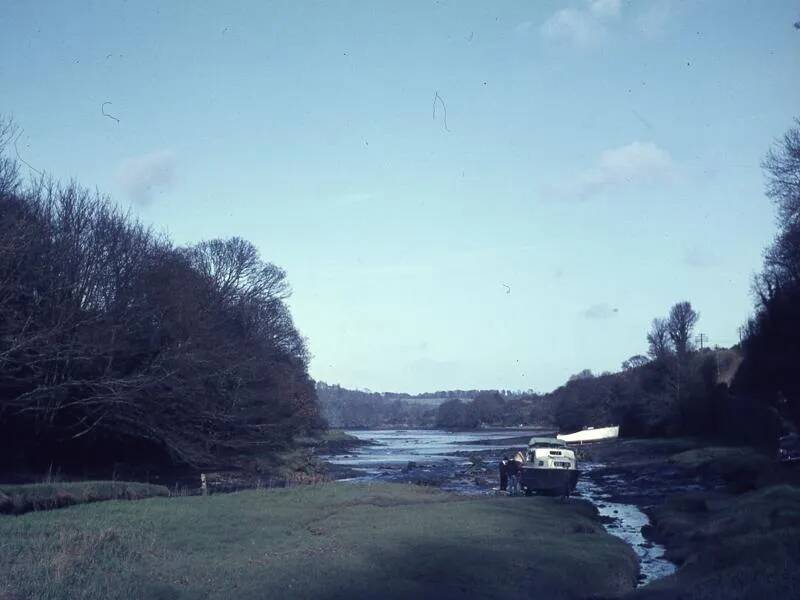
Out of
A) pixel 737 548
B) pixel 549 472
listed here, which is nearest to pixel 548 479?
pixel 549 472

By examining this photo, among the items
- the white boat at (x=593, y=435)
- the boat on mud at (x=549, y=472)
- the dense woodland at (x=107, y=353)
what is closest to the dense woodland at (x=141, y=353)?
the dense woodland at (x=107, y=353)

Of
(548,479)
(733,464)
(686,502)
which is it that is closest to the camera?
(686,502)

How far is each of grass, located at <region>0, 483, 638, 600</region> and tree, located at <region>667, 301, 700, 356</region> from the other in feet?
262

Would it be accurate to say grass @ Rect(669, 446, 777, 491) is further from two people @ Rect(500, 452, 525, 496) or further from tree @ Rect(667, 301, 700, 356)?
tree @ Rect(667, 301, 700, 356)

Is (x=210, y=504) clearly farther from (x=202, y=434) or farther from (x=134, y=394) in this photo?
(x=202, y=434)

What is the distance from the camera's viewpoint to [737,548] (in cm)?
2062

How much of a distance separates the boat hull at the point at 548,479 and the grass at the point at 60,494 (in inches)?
664

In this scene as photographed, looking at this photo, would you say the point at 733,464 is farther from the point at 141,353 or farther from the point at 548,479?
the point at 141,353

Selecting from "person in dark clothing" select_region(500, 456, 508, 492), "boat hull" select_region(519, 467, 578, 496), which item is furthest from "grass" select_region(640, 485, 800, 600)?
"person in dark clothing" select_region(500, 456, 508, 492)

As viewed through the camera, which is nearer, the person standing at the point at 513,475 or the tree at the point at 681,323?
the person standing at the point at 513,475

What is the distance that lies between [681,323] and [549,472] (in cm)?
7117

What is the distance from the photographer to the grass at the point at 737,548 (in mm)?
16375

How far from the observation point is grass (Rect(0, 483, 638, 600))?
54.5 ft

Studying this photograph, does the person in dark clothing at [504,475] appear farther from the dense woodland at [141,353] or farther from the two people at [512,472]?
the dense woodland at [141,353]
